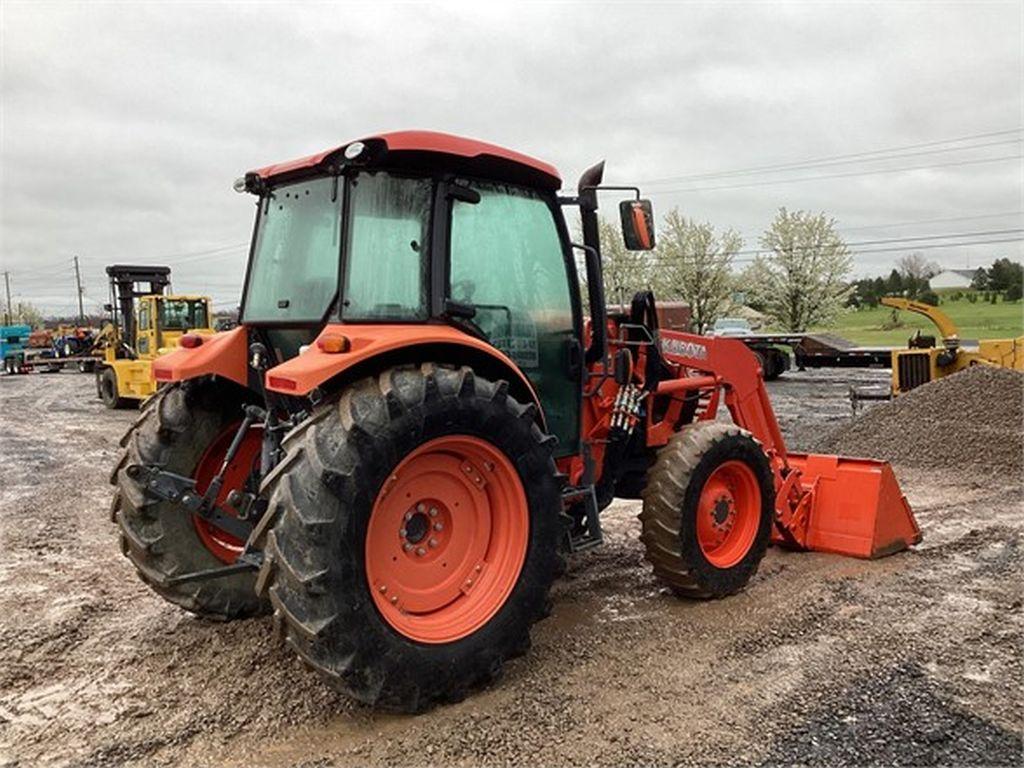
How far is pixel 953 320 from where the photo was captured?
124 ft

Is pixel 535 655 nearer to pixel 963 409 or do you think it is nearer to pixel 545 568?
pixel 545 568

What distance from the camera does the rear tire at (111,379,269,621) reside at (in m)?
Answer: 4.25

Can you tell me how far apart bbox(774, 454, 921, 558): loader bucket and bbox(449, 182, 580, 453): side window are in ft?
7.66

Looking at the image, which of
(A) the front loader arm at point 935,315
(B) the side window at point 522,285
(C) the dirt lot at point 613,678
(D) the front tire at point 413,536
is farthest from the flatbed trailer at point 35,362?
(D) the front tire at point 413,536

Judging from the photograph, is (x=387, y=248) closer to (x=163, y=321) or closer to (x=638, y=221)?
(x=638, y=221)

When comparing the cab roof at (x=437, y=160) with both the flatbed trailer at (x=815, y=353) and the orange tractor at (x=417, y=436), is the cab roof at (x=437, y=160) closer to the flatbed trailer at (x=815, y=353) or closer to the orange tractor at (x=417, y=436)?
the orange tractor at (x=417, y=436)

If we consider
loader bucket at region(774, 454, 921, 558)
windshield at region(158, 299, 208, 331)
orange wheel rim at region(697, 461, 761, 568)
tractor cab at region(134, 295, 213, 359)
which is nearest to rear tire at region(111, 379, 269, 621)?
orange wheel rim at region(697, 461, 761, 568)

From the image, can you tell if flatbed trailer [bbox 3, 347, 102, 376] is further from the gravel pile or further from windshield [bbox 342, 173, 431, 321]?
windshield [bbox 342, 173, 431, 321]

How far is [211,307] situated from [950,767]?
781 inches

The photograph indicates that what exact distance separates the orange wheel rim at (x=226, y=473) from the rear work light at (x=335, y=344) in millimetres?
1367

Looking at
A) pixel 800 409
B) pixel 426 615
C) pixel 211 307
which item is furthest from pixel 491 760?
pixel 211 307

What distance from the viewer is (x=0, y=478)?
32.8 ft

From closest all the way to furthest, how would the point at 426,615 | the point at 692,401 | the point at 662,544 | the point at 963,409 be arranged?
the point at 426,615
the point at 662,544
the point at 692,401
the point at 963,409

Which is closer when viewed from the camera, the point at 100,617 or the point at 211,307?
the point at 100,617
